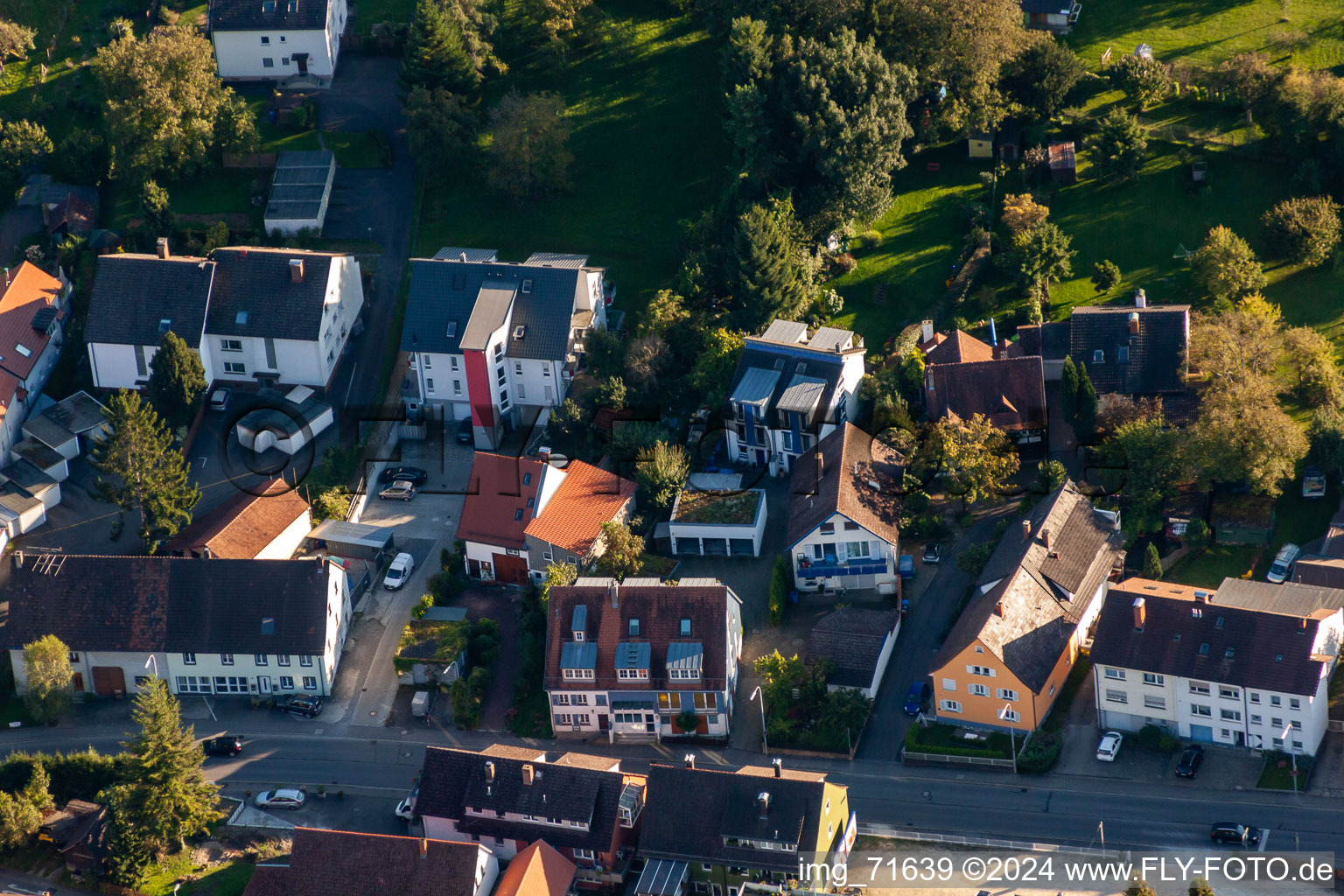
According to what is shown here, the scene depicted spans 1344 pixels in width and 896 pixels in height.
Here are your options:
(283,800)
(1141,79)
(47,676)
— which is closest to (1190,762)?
(283,800)

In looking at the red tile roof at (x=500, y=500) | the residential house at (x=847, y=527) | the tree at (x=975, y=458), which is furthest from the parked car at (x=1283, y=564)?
the red tile roof at (x=500, y=500)

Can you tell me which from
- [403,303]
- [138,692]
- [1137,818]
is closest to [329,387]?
[403,303]

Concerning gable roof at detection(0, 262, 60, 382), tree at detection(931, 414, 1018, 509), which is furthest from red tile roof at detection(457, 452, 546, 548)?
gable roof at detection(0, 262, 60, 382)

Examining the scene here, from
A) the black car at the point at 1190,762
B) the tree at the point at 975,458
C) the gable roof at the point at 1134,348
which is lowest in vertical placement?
the black car at the point at 1190,762

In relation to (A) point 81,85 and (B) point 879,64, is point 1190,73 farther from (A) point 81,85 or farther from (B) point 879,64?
(A) point 81,85

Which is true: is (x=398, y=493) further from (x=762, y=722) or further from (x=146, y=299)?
(x=762, y=722)

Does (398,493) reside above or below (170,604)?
above

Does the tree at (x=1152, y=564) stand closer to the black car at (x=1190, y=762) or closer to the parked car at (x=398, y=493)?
the black car at (x=1190, y=762)
